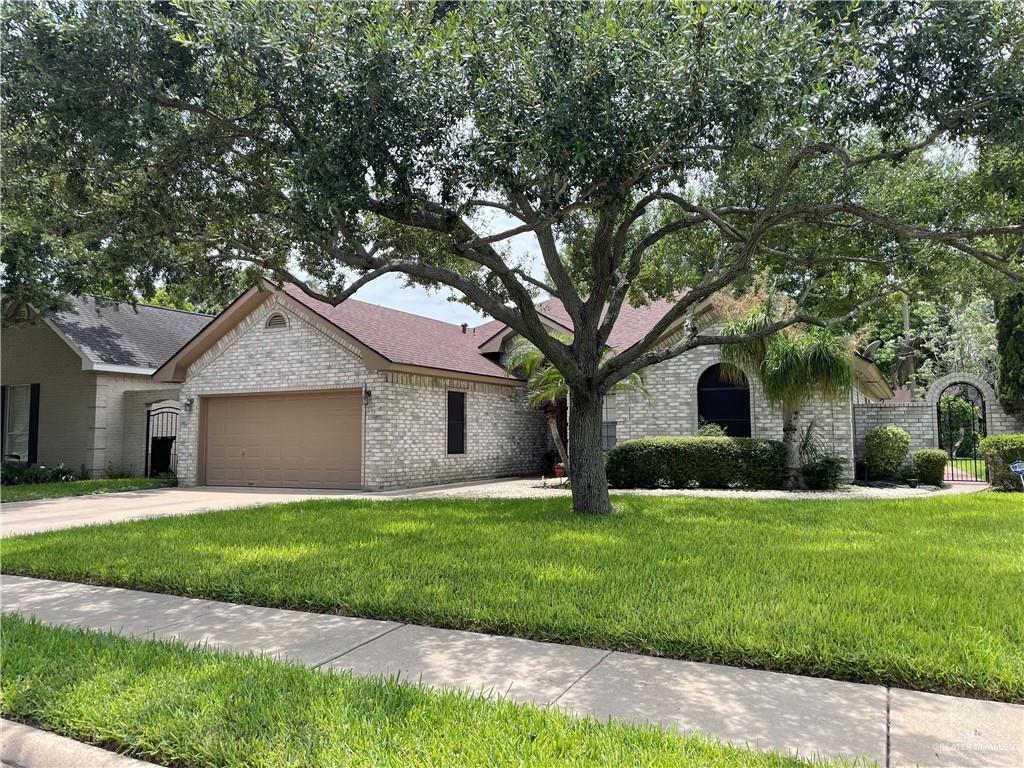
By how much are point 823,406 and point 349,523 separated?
1154 cm

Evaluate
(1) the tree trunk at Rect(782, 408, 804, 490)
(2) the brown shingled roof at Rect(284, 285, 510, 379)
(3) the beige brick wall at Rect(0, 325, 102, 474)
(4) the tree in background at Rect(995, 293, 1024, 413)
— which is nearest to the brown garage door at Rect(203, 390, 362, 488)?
(2) the brown shingled roof at Rect(284, 285, 510, 379)

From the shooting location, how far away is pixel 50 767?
332cm

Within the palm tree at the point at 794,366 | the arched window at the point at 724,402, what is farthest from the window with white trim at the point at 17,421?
the palm tree at the point at 794,366

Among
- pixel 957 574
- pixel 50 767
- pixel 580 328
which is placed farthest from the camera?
pixel 580 328

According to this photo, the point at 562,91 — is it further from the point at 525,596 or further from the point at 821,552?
the point at 821,552

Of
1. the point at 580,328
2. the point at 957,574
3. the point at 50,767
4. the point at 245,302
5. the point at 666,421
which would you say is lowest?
the point at 50,767

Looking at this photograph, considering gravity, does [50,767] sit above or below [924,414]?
below

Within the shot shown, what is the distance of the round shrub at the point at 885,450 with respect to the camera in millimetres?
16547

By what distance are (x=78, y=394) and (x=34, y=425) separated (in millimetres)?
1876

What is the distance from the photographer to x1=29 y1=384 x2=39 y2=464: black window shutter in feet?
68.5

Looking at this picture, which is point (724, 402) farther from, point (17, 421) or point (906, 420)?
point (17, 421)

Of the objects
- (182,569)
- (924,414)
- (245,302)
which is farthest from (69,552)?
(924,414)

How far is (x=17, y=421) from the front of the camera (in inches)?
858

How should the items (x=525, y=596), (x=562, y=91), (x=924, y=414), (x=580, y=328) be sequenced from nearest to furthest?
(x=525, y=596)
(x=562, y=91)
(x=580, y=328)
(x=924, y=414)
